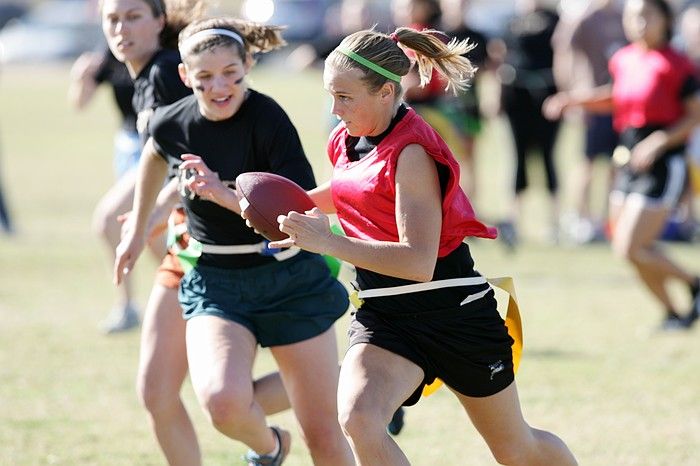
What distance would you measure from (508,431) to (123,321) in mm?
4664

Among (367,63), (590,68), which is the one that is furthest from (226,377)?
(590,68)

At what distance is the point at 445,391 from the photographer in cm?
714

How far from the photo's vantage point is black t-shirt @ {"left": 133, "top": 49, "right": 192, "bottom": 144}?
5598 mm

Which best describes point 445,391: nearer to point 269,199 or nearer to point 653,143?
point 653,143

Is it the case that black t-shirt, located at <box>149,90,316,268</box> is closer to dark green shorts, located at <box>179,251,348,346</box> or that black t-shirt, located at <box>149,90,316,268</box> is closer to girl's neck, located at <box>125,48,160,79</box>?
dark green shorts, located at <box>179,251,348,346</box>

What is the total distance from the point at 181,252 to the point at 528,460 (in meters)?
1.58

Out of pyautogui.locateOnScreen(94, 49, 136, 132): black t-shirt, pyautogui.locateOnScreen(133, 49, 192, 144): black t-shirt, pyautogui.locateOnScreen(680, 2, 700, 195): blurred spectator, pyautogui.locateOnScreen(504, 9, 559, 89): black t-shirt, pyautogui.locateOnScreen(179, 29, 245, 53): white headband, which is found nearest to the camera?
pyautogui.locateOnScreen(179, 29, 245, 53): white headband

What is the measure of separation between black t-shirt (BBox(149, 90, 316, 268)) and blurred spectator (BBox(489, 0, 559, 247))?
791 cm

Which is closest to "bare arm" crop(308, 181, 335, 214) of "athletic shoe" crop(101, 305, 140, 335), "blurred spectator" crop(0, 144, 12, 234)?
→ "athletic shoe" crop(101, 305, 140, 335)

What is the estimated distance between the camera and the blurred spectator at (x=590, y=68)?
1291cm

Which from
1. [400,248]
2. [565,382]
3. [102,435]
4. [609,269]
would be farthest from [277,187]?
[609,269]

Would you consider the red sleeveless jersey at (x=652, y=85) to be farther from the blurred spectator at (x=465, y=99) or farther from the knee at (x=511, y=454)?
the knee at (x=511, y=454)

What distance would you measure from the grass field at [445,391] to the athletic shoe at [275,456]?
0.71 metres

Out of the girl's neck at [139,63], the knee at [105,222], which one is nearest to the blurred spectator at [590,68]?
the knee at [105,222]
